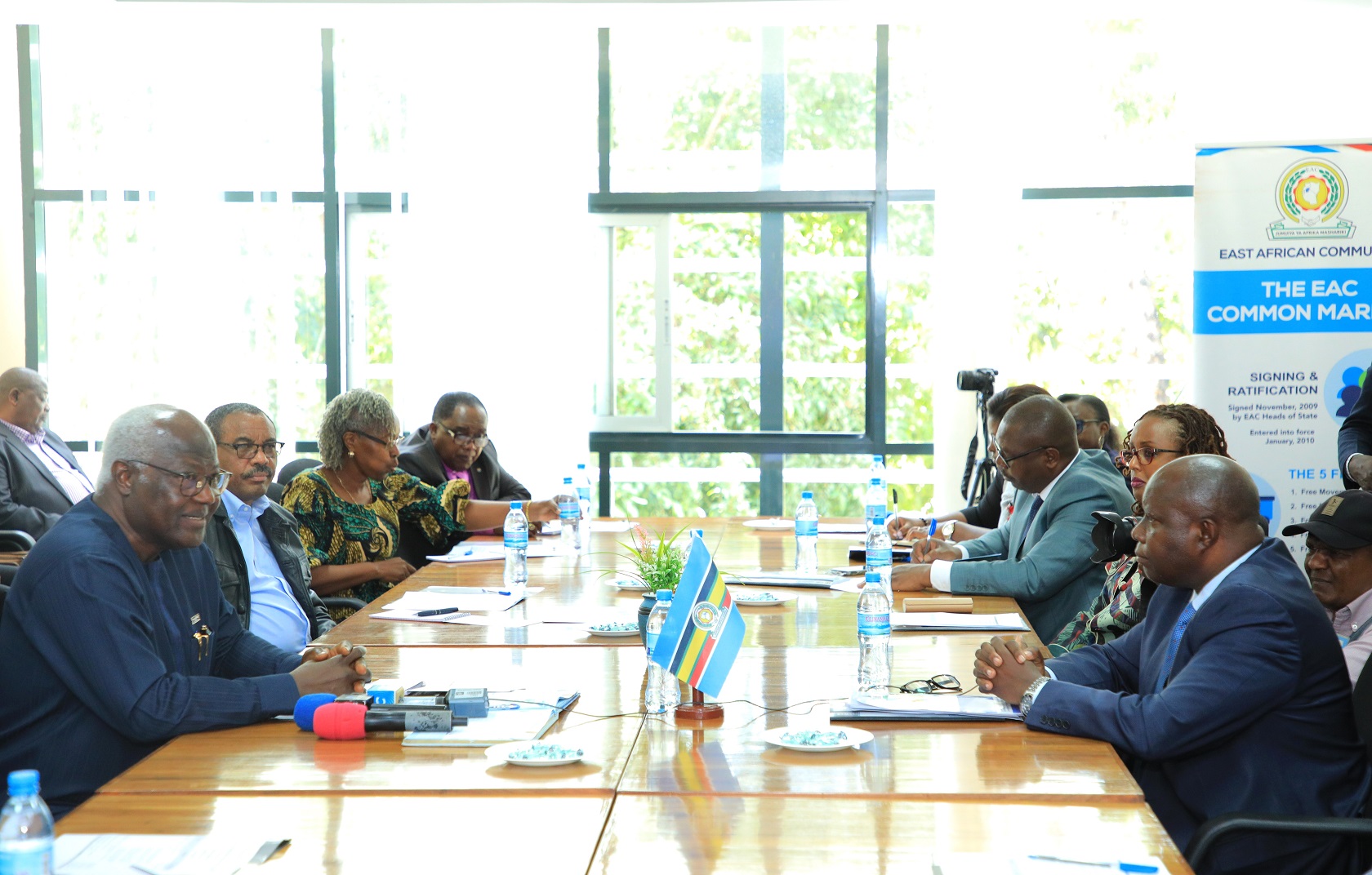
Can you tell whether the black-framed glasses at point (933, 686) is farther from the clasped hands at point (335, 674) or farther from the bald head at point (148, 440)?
the bald head at point (148, 440)

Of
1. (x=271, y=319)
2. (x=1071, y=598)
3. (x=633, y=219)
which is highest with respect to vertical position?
(x=633, y=219)

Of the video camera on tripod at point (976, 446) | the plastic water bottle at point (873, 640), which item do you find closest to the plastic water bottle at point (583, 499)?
the video camera on tripod at point (976, 446)

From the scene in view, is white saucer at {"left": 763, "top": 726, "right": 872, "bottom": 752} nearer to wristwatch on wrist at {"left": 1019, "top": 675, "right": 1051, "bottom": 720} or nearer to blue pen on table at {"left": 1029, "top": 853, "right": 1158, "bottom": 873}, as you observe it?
wristwatch on wrist at {"left": 1019, "top": 675, "right": 1051, "bottom": 720}

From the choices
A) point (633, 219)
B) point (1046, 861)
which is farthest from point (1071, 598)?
point (633, 219)

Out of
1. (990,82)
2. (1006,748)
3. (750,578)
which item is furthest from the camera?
(990,82)

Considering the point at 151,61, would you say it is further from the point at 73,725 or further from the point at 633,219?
the point at 73,725

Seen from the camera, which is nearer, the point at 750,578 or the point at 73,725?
the point at 73,725

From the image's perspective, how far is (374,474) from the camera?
448 cm

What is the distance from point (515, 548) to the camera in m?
3.97

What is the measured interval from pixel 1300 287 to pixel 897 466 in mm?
2539

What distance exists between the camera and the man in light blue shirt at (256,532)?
10.8ft

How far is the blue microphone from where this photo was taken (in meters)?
2.24

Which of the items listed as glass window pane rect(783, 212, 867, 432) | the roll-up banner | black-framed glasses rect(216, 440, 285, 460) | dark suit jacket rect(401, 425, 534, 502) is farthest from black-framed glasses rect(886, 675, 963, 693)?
glass window pane rect(783, 212, 867, 432)

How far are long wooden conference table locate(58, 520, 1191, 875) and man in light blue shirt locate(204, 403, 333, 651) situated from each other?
871mm
